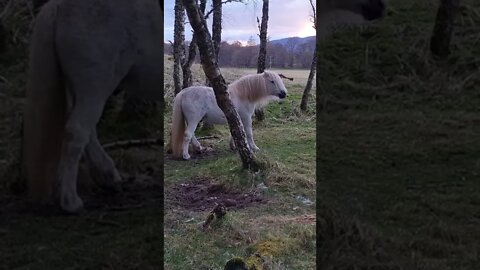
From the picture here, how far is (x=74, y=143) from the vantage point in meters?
1.88

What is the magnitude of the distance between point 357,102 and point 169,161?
4.05 feet

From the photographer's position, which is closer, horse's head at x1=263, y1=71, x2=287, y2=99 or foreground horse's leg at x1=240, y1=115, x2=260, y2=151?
foreground horse's leg at x1=240, y1=115, x2=260, y2=151

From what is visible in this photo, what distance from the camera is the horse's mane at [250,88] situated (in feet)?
10.7

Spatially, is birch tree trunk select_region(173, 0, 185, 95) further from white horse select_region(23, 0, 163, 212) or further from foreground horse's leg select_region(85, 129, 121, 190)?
foreground horse's leg select_region(85, 129, 121, 190)

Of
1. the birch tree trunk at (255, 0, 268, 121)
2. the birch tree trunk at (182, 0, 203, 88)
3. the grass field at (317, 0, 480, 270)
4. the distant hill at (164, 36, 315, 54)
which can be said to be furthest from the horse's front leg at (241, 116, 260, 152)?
the grass field at (317, 0, 480, 270)

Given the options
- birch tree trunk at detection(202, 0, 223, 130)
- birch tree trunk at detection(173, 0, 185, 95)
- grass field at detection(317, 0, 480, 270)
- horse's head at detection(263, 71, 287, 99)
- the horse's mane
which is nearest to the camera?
grass field at detection(317, 0, 480, 270)

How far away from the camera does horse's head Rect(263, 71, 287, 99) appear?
3134 mm

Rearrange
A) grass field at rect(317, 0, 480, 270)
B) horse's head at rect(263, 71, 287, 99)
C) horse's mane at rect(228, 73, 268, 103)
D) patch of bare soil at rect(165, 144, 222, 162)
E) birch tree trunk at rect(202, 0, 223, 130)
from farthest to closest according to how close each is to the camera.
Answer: horse's mane at rect(228, 73, 268, 103) → horse's head at rect(263, 71, 287, 99) → patch of bare soil at rect(165, 144, 222, 162) → birch tree trunk at rect(202, 0, 223, 130) → grass field at rect(317, 0, 480, 270)

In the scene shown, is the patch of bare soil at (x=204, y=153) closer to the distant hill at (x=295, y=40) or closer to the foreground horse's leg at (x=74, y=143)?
the distant hill at (x=295, y=40)

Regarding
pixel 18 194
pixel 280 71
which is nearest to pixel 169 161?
pixel 280 71

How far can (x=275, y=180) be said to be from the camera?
2891 mm

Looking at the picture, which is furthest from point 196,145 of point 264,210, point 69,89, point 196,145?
point 69,89

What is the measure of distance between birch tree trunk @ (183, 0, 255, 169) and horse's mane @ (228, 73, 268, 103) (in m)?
0.18

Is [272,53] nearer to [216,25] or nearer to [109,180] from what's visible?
[216,25]
